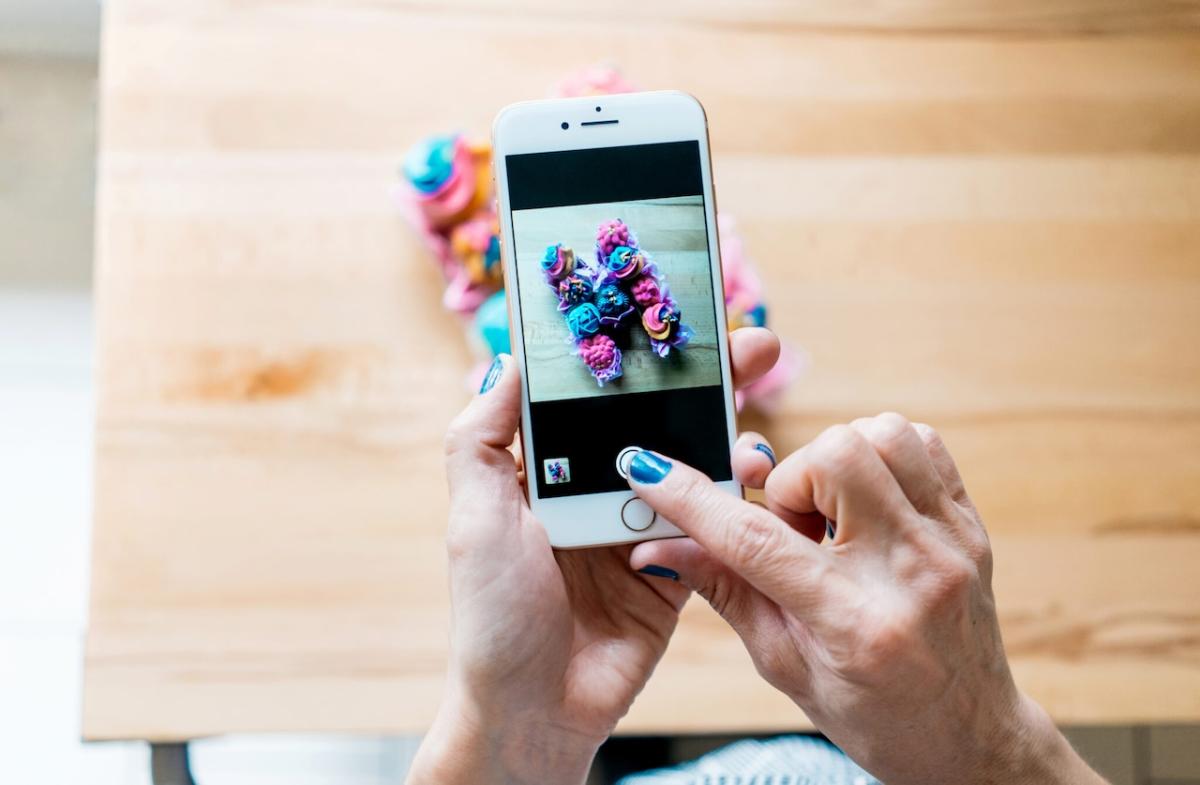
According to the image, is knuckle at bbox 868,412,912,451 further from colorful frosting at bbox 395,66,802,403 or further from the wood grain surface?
colorful frosting at bbox 395,66,802,403

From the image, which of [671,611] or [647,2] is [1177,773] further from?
[647,2]

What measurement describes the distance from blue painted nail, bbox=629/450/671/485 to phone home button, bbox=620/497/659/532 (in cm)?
4

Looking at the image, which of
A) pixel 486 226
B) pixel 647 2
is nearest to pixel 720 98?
pixel 647 2

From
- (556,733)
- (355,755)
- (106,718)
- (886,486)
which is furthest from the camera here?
(355,755)

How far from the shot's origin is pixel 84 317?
1072 mm

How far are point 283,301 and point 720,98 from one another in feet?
1.35

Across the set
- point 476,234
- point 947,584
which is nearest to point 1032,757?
point 947,584

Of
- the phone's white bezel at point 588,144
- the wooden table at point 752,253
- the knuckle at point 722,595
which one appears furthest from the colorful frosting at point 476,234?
the knuckle at point 722,595

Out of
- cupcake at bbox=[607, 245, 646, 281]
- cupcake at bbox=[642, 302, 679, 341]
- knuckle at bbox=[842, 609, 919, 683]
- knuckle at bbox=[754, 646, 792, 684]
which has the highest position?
cupcake at bbox=[607, 245, 646, 281]

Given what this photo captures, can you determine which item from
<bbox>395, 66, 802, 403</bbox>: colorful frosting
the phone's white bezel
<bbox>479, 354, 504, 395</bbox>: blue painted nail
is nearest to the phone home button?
the phone's white bezel

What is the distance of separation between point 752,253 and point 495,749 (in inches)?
18.0

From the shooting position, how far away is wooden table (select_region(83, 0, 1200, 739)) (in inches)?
29.3

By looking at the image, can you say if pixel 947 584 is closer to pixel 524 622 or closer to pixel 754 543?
pixel 754 543

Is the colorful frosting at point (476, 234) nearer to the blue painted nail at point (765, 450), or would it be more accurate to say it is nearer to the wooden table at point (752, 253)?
the wooden table at point (752, 253)
